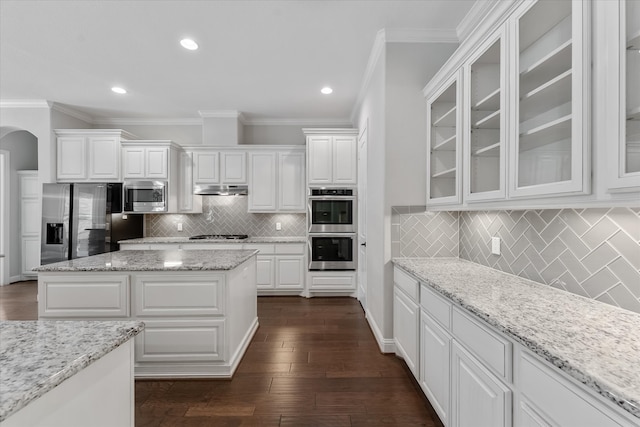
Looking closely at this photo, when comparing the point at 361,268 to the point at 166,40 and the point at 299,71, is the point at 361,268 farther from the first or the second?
the point at 166,40

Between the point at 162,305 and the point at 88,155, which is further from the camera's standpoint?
the point at 88,155

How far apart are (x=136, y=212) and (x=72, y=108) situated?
2034 millimetres

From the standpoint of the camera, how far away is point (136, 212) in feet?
15.8

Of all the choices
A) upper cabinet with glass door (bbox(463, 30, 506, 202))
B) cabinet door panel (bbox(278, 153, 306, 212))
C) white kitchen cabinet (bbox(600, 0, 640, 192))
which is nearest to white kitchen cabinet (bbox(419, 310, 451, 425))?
upper cabinet with glass door (bbox(463, 30, 506, 202))

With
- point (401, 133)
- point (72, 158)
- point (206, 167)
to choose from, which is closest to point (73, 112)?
point (72, 158)

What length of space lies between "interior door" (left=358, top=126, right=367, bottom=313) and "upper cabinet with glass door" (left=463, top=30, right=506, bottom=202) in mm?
1958

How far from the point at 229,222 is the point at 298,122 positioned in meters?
2.16

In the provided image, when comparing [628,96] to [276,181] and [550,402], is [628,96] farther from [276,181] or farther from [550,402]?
[276,181]

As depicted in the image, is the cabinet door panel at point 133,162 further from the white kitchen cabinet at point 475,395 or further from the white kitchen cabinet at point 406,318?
the white kitchen cabinet at point 475,395

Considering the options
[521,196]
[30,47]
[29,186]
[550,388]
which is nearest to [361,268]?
[521,196]

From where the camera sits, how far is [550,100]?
136cm

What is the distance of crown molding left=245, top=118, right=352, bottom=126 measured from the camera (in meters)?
5.48

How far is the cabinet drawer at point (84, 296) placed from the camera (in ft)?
7.80

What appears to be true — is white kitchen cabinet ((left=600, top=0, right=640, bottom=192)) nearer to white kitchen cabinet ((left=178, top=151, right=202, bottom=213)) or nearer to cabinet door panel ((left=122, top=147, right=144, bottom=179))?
white kitchen cabinet ((left=178, top=151, right=202, bottom=213))
